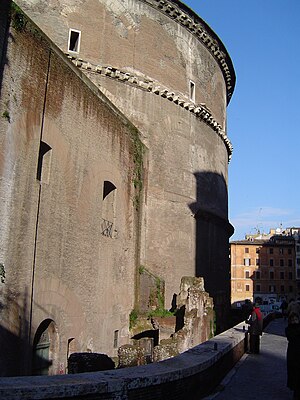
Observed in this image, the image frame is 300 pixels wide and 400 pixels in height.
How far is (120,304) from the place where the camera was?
11.7 m

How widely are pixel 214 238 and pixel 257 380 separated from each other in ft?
41.8

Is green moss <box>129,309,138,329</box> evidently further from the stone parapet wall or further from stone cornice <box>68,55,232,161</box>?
stone cornice <box>68,55,232,161</box>

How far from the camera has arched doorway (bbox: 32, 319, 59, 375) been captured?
7.85 m

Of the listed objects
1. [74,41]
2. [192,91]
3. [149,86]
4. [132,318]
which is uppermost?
[74,41]

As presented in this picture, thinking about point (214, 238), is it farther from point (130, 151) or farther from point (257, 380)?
point (257, 380)

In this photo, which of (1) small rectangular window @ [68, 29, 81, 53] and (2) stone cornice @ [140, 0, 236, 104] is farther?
(2) stone cornice @ [140, 0, 236, 104]

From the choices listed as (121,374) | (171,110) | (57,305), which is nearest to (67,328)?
(57,305)

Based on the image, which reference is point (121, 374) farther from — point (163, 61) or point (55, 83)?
point (163, 61)

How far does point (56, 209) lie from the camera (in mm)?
8516

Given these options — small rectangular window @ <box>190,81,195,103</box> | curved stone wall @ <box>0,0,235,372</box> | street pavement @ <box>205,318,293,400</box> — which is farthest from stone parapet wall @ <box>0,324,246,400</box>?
small rectangular window @ <box>190,81,195,103</box>

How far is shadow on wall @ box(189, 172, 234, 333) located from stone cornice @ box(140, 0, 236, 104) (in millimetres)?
5251

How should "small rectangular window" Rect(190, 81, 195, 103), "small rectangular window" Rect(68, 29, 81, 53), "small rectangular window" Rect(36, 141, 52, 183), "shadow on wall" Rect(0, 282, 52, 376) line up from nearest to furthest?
1. "shadow on wall" Rect(0, 282, 52, 376)
2. "small rectangular window" Rect(36, 141, 52, 183)
3. "small rectangular window" Rect(68, 29, 81, 53)
4. "small rectangular window" Rect(190, 81, 195, 103)

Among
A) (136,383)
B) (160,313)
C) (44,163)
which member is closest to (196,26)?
(160,313)

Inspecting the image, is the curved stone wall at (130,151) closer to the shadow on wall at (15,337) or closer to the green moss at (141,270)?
the green moss at (141,270)
